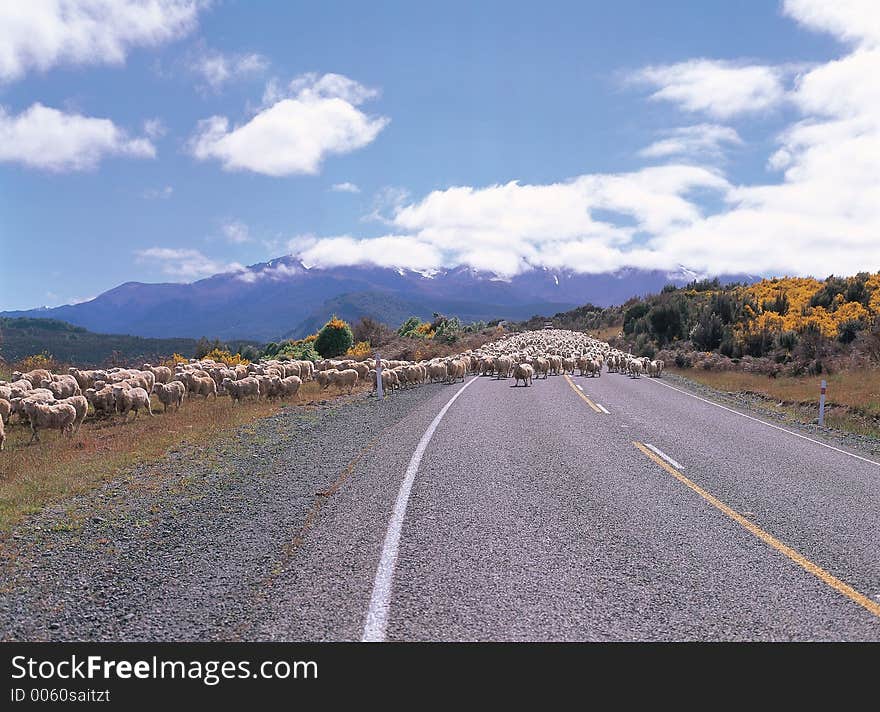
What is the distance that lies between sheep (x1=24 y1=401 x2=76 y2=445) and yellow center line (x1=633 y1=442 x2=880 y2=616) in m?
11.5

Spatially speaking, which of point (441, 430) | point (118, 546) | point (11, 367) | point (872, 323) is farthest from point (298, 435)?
point (872, 323)

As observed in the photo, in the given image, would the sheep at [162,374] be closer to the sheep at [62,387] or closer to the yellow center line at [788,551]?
the sheep at [62,387]

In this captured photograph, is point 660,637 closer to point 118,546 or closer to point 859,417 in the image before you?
point 118,546

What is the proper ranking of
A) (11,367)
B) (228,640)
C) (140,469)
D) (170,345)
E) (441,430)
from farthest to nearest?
1. (170,345)
2. (11,367)
3. (441,430)
4. (140,469)
5. (228,640)

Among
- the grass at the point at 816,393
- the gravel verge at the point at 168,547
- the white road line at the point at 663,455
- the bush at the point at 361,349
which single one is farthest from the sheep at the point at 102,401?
the bush at the point at 361,349

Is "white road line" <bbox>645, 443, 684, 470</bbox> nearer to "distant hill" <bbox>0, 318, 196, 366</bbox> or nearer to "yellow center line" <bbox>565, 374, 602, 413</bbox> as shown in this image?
"yellow center line" <bbox>565, 374, 602, 413</bbox>

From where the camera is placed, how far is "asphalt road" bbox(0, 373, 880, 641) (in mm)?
3961

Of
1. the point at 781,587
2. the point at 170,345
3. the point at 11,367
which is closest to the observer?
the point at 781,587

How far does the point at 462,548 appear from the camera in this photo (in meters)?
5.25

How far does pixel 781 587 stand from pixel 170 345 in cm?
8059

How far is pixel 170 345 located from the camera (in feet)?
252

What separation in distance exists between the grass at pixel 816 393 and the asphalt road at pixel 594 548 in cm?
695

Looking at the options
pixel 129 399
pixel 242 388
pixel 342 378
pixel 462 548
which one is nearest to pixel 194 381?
pixel 242 388

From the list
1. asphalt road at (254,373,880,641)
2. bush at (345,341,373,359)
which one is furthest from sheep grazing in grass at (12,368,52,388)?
bush at (345,341,373,359)
